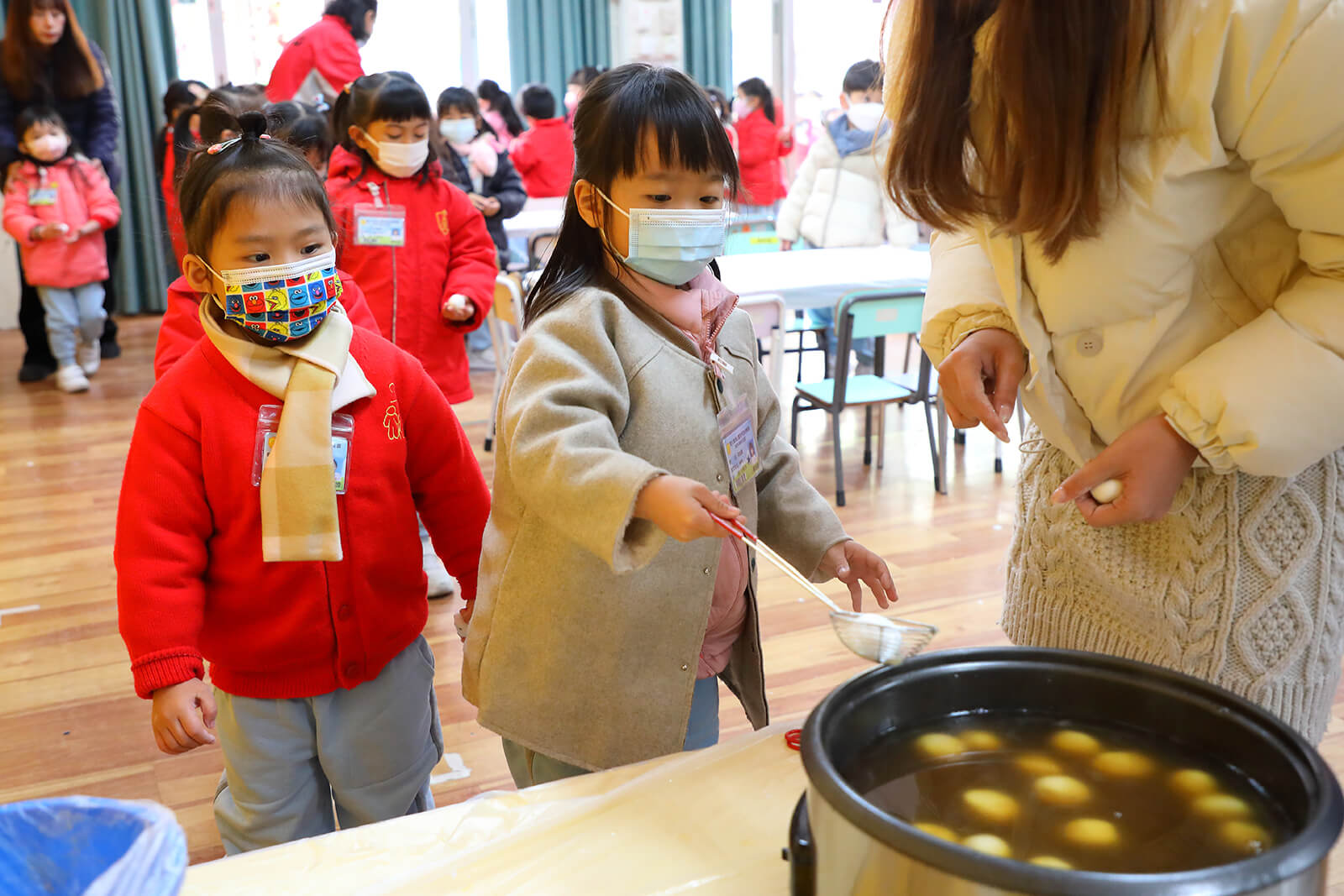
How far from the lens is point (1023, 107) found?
0.93 metres

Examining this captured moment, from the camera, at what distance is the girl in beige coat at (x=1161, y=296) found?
87 cm

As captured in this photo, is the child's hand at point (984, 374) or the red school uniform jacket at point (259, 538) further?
the red school uniform jacket at point (259, 538)

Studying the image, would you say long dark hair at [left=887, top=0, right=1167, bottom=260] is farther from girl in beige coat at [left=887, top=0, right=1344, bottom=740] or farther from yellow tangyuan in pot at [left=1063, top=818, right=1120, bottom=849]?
yellow tangyuan in pot at [left=1063, top=818, right=1120, bottom=849]

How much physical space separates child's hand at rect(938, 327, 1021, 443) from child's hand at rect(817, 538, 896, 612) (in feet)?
0.85

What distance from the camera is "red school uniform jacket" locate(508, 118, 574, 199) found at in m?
6.52

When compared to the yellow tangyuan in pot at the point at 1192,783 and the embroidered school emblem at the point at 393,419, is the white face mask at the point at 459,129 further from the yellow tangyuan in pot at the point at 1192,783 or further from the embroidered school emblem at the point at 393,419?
the yellow tangyuan in pot at the point at 1192,783

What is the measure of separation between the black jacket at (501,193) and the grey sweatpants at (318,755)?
11.5 feet

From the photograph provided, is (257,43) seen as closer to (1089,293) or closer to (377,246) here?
(377,246)

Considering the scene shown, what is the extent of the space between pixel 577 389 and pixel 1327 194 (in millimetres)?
650

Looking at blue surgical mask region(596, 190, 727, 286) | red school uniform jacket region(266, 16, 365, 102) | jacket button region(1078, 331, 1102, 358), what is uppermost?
red school uniform jacket region(266, 16, 365, 102)

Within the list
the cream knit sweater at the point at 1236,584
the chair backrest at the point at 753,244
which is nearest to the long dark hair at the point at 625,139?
the cream knit sweater at the point at 1236,584

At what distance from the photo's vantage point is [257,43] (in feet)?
26.3

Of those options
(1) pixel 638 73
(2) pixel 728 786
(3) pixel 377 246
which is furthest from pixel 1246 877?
(3) pixel 377 246

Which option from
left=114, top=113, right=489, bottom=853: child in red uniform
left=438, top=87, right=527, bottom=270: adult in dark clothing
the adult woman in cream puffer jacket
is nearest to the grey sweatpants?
left=114, top=113, right=489, bottom=853: child in red uniform
